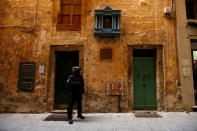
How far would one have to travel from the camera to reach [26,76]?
6.91 m

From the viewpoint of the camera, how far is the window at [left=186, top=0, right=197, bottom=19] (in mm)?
7451

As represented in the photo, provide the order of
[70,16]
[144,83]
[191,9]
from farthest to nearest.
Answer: [191,9] < [70,16] < [144,83]

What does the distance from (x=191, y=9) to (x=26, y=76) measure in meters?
9.20

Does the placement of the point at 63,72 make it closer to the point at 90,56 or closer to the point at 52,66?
the point at 52,66

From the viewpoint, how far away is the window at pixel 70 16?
7.16m

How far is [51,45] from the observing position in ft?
23.3

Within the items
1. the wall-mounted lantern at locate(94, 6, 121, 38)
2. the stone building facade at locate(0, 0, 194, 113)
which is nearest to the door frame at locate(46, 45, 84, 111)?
the stone building facade at locate(0, 0, 194, 113)

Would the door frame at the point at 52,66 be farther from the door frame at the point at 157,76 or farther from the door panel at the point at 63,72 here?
the door frame at the point at 157,76

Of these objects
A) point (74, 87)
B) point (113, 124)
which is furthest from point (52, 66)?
point (113, 124)

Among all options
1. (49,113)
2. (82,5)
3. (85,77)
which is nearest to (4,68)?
(49,113)

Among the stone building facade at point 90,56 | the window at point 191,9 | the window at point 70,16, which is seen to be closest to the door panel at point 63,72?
the stone building facade at point 90,56

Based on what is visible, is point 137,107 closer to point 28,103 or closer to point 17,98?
point 28,103

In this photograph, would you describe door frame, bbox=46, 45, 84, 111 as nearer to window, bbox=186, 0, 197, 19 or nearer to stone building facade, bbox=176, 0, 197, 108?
stone building facade, bbox=176, 0, 197, 108

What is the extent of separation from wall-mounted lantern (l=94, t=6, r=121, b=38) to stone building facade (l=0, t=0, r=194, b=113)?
0.15 metres
